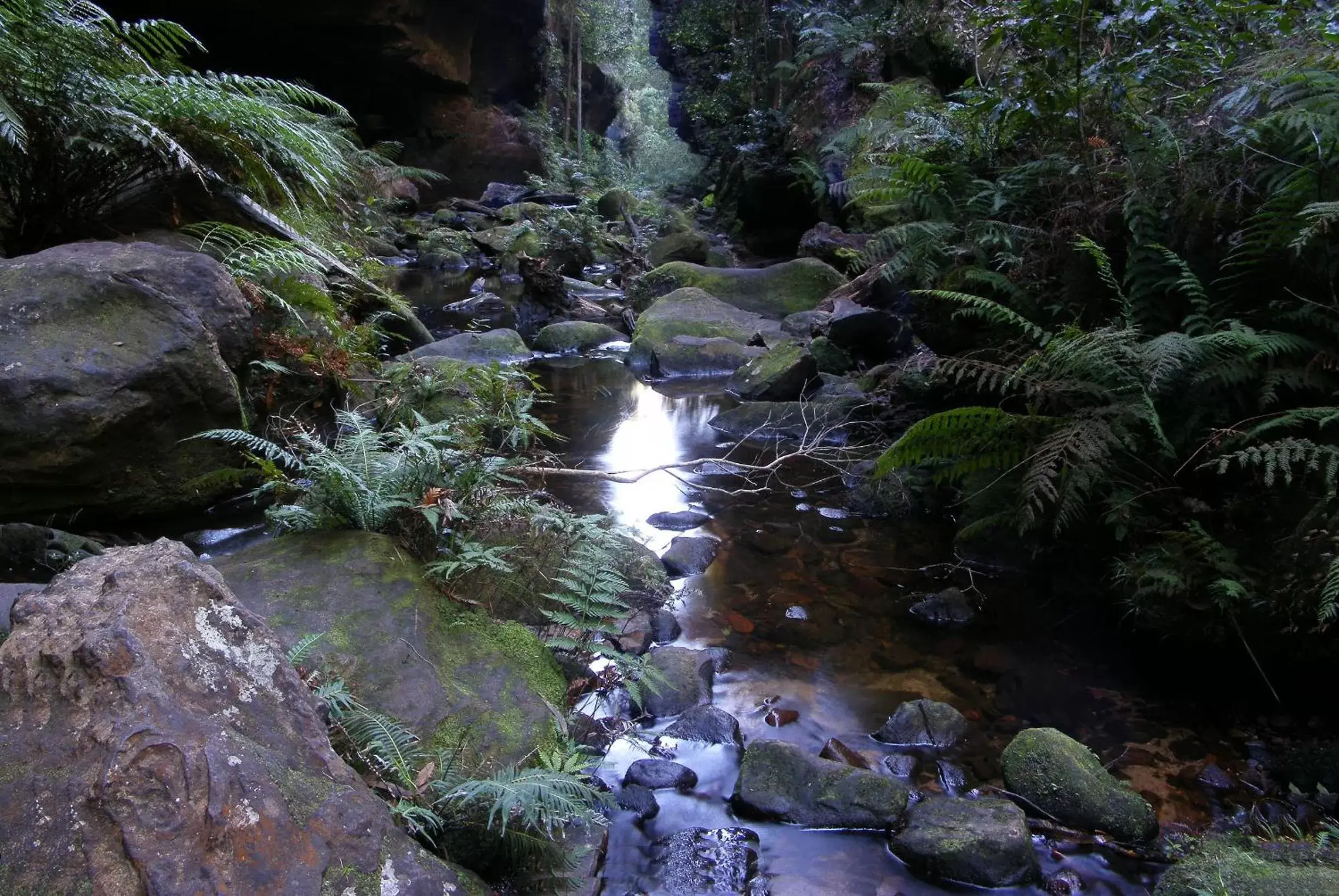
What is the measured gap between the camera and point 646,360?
8664mm

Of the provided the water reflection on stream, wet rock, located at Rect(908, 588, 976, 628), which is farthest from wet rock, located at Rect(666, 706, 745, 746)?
wet rock, located at Rect(908, 588, 976, 628)

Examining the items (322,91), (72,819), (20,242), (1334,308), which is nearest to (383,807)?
(72,819)

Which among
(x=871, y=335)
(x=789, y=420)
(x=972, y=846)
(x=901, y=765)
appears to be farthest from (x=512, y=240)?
(x=972, y=846)

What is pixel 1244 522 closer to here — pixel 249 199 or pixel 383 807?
pixel 383 807

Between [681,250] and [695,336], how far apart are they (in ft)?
14.7

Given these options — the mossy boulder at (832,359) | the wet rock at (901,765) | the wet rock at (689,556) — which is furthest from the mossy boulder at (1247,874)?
the mossy boulder at (832,359)

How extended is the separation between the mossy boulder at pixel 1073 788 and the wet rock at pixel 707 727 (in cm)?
87

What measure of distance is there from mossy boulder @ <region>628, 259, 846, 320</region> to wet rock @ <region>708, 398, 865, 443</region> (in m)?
3.45

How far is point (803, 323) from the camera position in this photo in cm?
902

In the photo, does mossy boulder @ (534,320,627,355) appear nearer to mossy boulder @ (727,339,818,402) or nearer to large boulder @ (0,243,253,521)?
mossy boulder @ (727,339,818,402)

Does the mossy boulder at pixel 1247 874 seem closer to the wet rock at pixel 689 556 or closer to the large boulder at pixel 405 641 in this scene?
the large boulder at pixel 405 641

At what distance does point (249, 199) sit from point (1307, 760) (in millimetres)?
4736

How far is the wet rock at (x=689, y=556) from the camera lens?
4137mm

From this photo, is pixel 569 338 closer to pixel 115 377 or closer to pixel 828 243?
pixel 828 243
